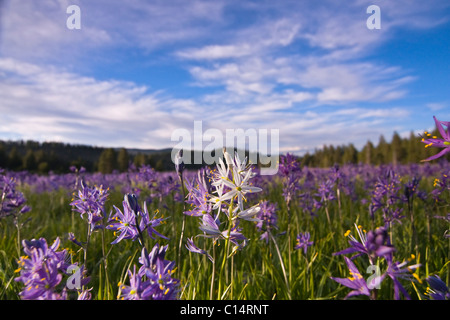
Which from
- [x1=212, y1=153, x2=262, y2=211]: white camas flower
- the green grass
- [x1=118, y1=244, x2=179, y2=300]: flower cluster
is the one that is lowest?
the green grass

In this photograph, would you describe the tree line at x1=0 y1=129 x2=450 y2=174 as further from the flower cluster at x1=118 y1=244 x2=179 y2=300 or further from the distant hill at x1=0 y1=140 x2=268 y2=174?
the flower cluster at x1=118 y1=244 x2=179 y2=300

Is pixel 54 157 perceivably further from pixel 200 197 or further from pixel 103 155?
pixel 200 197

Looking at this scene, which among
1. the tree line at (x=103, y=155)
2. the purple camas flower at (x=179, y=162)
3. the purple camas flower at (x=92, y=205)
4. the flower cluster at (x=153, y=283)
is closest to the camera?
the flower cluster at (x=153, y=283)

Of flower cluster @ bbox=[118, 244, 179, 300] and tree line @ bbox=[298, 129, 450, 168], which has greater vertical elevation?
tree line @ bbox=[298, 129, 450, 168]

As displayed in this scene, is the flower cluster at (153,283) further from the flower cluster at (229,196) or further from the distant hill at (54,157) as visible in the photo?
the distant hill at (54,157)

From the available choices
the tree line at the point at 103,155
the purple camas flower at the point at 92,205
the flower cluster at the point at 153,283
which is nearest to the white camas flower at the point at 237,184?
the flower cluster at the point at 153,283

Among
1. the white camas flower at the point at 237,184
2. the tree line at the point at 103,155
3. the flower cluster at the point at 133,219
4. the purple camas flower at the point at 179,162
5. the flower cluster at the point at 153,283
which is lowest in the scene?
the flower cluster at the point at 153,283

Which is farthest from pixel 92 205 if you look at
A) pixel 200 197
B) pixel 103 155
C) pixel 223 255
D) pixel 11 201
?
pixel 103 155

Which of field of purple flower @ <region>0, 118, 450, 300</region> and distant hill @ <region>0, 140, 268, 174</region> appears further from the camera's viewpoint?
distant hill @ <region>0, 140, 268, 174</region>

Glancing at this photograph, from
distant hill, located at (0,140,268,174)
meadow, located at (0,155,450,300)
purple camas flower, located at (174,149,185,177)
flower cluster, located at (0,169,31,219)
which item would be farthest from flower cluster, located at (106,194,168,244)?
distant hill, located at (0,140,268,174)
